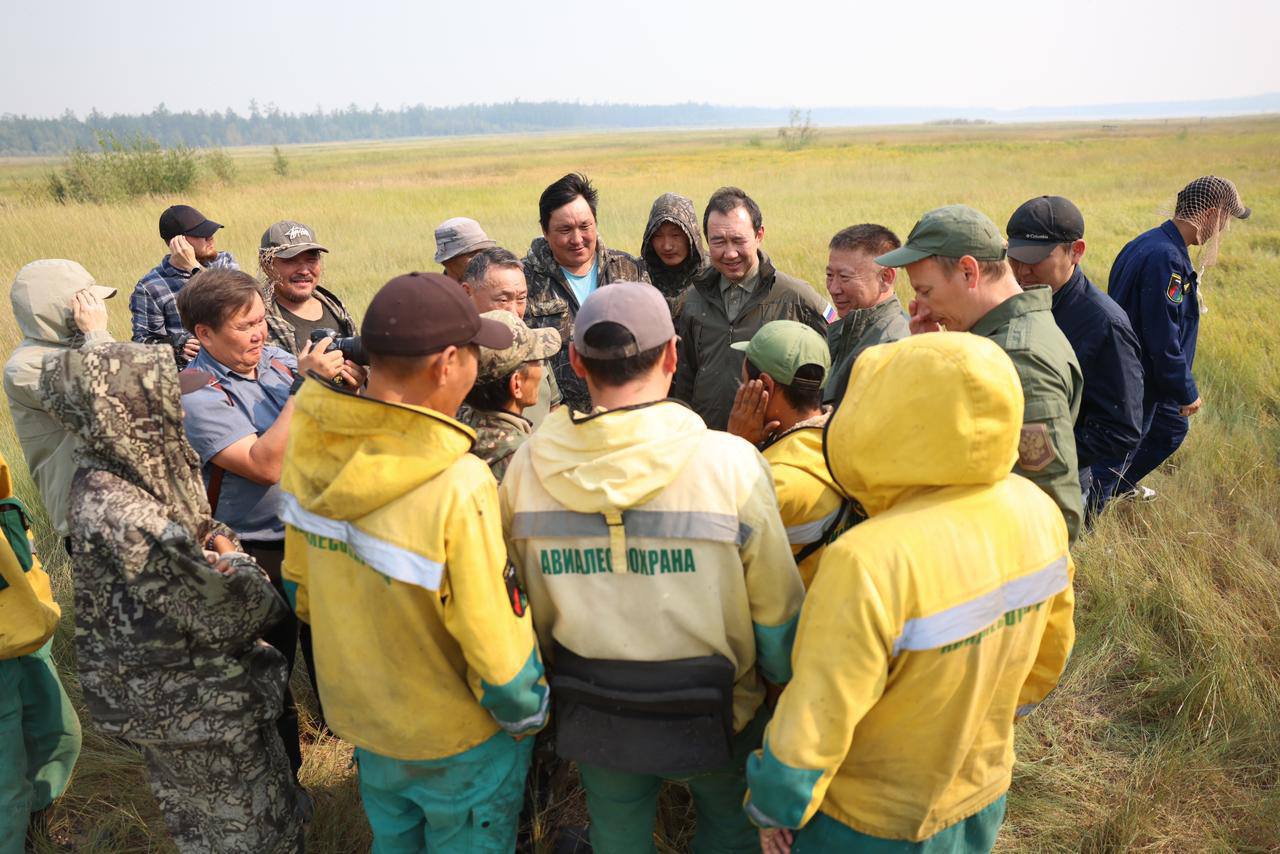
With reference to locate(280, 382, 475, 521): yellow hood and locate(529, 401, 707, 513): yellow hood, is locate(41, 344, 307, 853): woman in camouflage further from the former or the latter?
locate(529, 401, 707, 513): yellow hood

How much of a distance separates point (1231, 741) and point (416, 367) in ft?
10.8

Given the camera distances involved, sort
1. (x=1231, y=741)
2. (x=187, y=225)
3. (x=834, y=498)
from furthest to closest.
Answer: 1. (x=187, y=225)
2. (x=1231, y=741)
3. (x=834, y=498)

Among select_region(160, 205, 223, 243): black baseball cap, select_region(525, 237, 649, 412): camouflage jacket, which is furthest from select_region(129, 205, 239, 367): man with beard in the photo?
select_region(525, 237, 649, 412): camouflage jacket

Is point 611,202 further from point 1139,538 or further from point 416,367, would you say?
point 416,367

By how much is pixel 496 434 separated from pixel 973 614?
1.41 meters

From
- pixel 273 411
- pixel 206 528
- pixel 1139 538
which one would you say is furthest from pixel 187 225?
pixel 1139 538

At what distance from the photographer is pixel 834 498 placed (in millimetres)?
2229

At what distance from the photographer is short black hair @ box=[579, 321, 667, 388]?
1.80 metres

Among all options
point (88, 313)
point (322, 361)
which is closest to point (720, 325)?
point (322, 361)

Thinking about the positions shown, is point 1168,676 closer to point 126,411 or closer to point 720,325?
point 720,325

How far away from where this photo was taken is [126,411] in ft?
6.82

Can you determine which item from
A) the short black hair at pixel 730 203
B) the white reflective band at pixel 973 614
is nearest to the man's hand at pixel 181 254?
the short black hair at pixel 730 203

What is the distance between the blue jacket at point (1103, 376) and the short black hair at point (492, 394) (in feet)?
8.48

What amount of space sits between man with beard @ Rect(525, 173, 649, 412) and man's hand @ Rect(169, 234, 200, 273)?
2.94 metres
